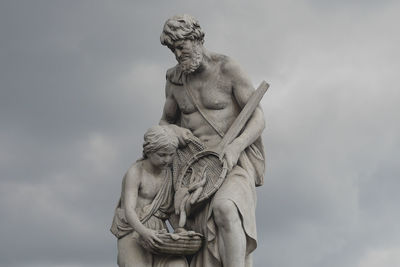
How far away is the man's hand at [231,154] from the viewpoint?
11.4 m

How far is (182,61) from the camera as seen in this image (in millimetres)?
11820

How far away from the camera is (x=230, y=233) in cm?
1091

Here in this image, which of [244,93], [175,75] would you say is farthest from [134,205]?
[244,93]

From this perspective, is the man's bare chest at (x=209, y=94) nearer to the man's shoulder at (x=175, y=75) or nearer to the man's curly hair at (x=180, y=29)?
the man's shoulder at (x=175, y=75)

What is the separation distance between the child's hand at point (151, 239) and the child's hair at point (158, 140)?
1.04 metres

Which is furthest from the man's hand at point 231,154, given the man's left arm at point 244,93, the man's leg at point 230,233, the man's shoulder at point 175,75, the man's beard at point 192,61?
the man's shoulder at point 175,75

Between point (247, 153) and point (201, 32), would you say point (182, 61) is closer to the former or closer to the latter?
point (201, 32)

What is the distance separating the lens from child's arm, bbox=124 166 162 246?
1113cm

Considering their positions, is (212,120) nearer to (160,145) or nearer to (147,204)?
(160,145)

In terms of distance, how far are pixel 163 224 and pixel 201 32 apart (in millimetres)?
2423

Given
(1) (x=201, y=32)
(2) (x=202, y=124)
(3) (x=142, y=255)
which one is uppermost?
(1) (x=201, y=32)

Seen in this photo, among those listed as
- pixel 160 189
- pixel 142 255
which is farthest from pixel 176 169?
pixel 142 255

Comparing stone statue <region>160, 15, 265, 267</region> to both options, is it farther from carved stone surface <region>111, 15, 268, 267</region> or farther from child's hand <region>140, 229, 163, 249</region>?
child's hand <region>140, 229, 163, 249</region>

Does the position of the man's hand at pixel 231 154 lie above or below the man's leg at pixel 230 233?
above
